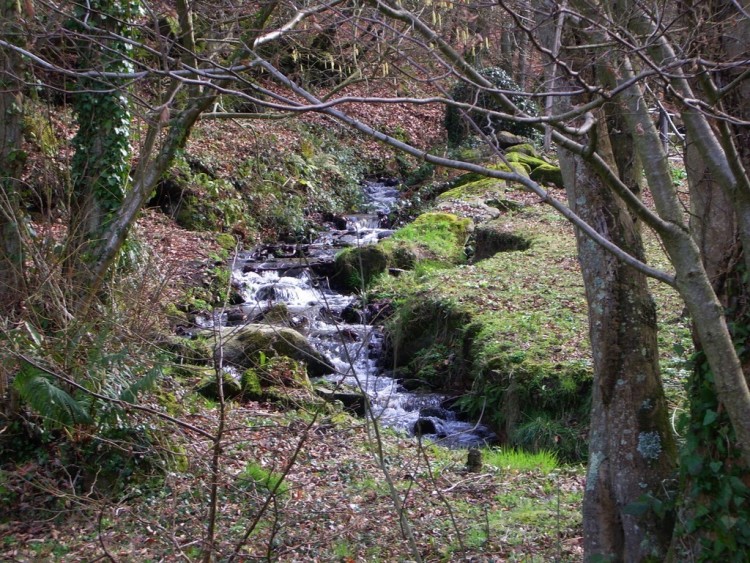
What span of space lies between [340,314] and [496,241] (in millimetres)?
3613

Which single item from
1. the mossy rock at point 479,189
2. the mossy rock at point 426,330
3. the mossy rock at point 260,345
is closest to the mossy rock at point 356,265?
the mossy rock at point 426,330

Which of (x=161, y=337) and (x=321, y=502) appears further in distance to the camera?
(x=161, y=337)

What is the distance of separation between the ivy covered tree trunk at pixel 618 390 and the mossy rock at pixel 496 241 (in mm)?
9765

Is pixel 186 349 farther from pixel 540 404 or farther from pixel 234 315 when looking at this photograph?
pixel 540 404

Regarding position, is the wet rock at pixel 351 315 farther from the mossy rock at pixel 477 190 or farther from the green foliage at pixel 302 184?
the mossy rock at pixel 477 190

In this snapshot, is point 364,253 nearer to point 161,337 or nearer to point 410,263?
point 410,263

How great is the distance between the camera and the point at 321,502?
6.64 meters

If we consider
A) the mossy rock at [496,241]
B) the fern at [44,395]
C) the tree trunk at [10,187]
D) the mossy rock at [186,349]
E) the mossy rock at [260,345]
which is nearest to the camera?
the fern at [44,395]

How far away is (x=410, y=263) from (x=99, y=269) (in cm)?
766

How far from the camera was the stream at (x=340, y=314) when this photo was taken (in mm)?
9180

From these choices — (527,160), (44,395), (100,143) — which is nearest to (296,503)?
(44,395)

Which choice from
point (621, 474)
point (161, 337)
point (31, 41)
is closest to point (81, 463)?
point (161, 337)

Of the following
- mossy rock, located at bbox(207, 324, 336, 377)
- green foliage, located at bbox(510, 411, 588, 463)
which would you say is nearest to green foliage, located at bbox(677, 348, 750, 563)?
green foliage, located at bbox(510, 411, 588, 463)

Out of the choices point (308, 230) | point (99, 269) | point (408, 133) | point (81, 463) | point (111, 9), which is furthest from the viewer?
point (408, 133)
